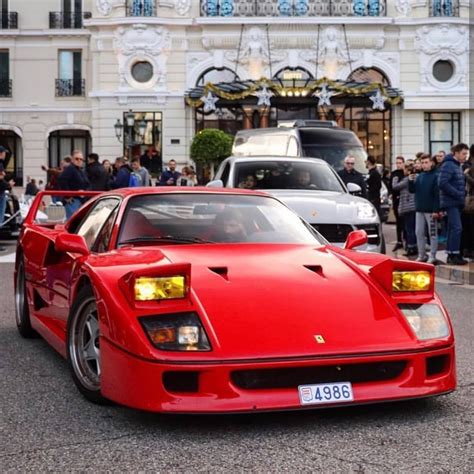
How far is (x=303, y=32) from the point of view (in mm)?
41656

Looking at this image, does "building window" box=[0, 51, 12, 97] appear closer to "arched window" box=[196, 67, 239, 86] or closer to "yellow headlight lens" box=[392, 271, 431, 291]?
"arched window" box=[196, 67, 239, 86]

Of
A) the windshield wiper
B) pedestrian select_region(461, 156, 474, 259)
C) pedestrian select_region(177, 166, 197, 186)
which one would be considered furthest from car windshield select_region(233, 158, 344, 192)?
pedestrian select_region(177, 166, 197, 186)

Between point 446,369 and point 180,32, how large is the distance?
38.9m

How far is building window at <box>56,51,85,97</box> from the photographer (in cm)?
4381

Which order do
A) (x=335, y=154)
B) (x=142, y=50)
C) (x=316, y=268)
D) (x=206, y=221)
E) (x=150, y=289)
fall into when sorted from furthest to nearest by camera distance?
1. (x=142, y=50)
2. (x=335, y=154)
3. (x=206, y=221)
4. (x=316, y=268)
5. (x=150, y=289)

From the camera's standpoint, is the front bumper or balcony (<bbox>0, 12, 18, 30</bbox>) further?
balcony (<bbox>0, 12, 18, 30</bbox>)

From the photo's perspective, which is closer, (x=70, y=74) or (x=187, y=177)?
(x=187, y=177)

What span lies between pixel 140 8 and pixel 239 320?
128ft

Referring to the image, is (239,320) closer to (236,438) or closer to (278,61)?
(236,438)

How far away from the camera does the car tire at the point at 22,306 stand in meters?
7.03

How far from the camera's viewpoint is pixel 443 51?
135ft

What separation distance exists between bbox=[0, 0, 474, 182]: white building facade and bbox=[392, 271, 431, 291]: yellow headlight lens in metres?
36.3

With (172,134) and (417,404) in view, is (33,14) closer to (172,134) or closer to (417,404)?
(172,134)

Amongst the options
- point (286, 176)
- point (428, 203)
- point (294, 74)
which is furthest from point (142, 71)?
point (286, 176)
